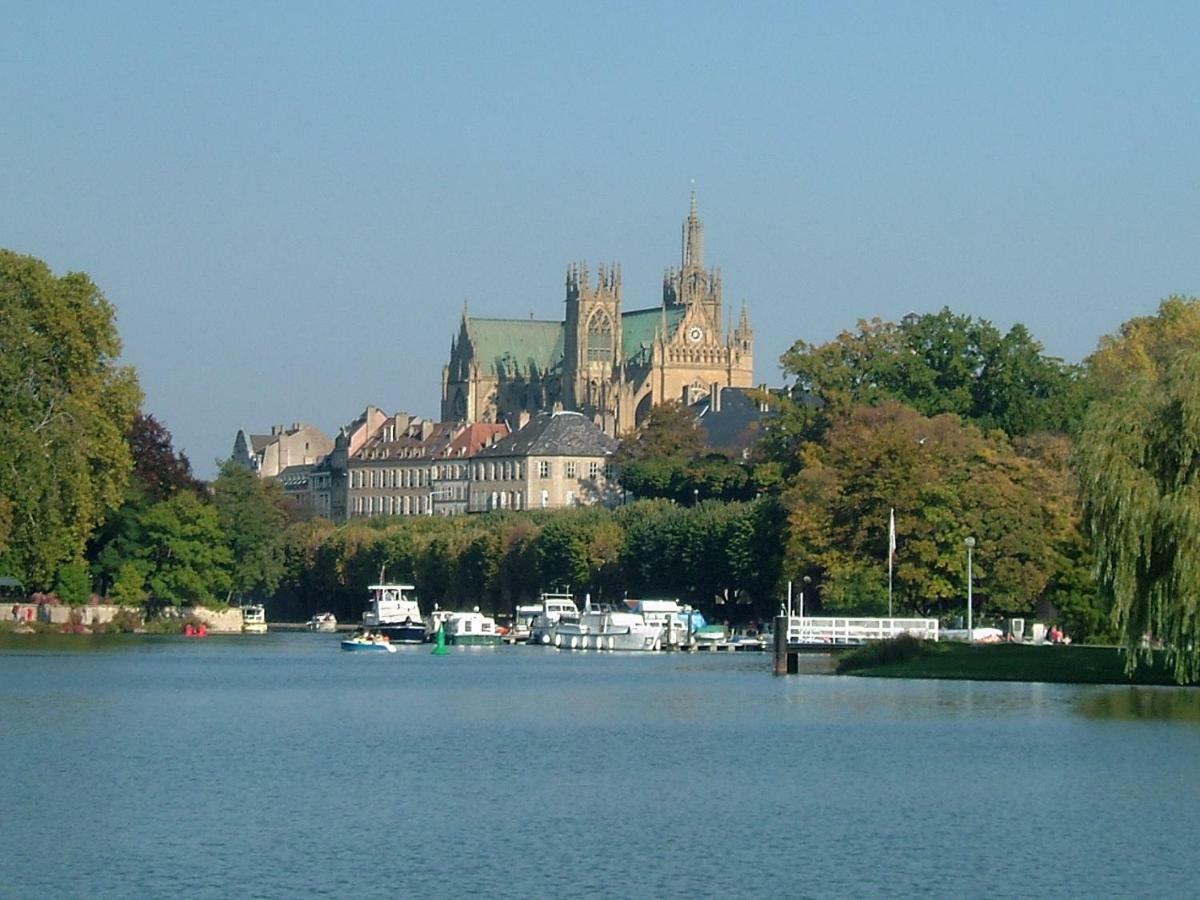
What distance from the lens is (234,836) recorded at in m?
38.9

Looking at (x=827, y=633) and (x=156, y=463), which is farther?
(x=156, y=463)

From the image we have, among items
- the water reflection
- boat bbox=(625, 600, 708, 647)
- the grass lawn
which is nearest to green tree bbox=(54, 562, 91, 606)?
boat bbox=(625, 600, 708, 647)

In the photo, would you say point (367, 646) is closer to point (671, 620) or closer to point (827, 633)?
point (671, 620)

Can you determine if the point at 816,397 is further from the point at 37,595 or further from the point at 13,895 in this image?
the point at 13,895

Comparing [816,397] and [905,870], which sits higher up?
[816,397]

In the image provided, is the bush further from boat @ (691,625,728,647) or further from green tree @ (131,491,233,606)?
green tree @ (131,491,233,606)

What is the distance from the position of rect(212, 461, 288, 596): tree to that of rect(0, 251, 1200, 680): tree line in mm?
178

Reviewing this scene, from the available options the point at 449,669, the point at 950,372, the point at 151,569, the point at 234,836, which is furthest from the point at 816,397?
the point at 234,836

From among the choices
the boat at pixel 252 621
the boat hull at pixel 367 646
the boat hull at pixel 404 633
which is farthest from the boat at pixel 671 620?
the boat at pixel 252 621

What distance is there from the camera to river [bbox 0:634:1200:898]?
35500 mm

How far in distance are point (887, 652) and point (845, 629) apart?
563 centimetres

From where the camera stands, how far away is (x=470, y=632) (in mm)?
139000

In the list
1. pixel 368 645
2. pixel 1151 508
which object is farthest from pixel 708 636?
pixel 1151 508

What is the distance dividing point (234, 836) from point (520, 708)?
1189 inches
